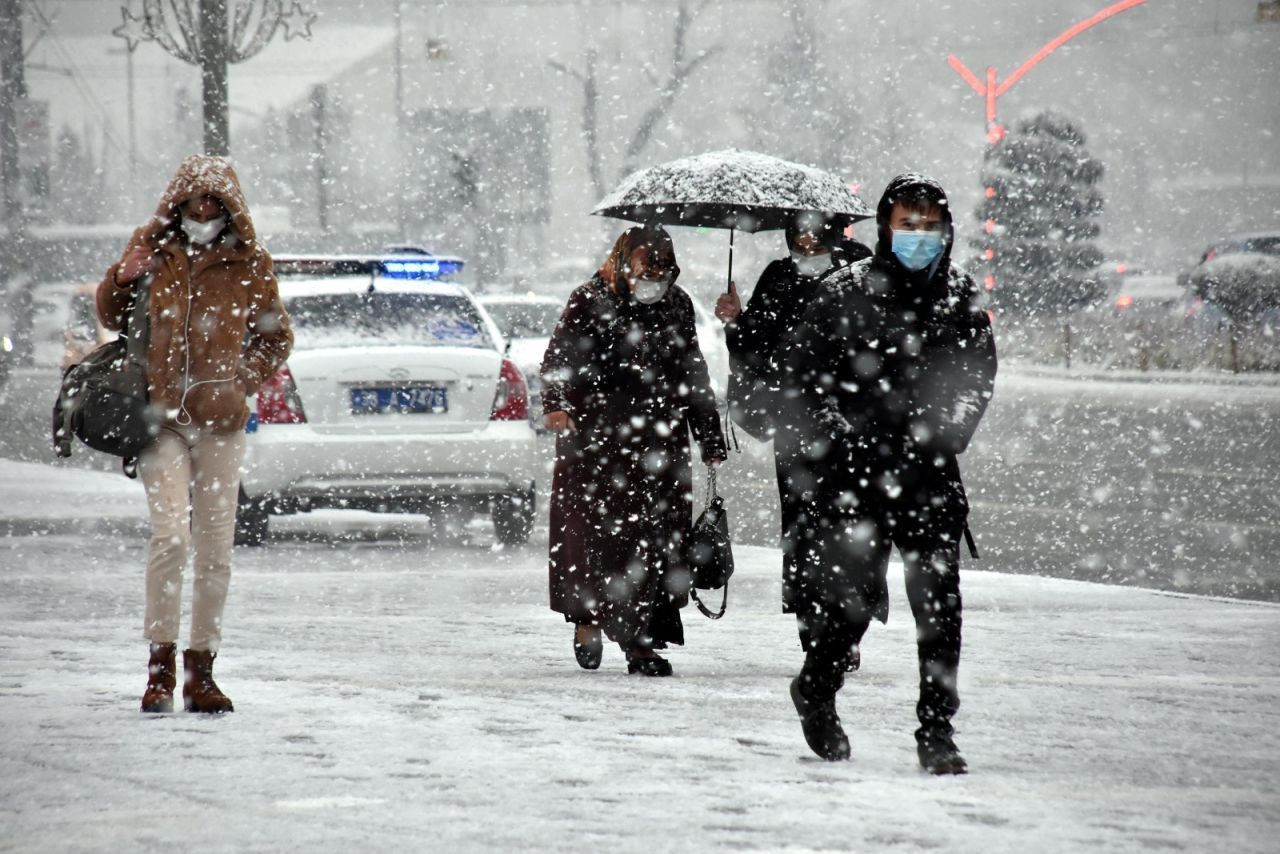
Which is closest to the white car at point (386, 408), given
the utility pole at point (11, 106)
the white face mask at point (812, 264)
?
the white face mask at point (812, 264)

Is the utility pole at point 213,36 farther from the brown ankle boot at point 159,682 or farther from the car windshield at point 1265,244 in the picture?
the car windshield at point 1265,244

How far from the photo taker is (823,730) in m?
5.50

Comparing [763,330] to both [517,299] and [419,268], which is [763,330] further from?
[517,299]

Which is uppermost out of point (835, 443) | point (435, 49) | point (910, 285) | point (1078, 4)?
point (1078, 4)

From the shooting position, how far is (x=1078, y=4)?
120 meters

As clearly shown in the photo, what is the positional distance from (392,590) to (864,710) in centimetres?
391

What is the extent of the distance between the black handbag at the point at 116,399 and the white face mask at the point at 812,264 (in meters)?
2.29

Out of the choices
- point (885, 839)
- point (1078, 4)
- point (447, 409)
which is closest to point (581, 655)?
point (885, 839)

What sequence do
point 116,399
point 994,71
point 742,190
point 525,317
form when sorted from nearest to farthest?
point 116,399, point 742,190, point 525,317, point 994,71

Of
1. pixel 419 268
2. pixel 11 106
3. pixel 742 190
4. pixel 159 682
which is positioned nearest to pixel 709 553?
pixel 742 190

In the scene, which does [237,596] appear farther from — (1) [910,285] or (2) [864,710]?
(1) [910,285]

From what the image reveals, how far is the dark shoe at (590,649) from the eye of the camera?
738 cm

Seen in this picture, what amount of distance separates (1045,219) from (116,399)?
152 feet

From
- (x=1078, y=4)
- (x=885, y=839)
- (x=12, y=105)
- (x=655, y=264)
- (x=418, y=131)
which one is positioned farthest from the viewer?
(x=1078, y=4)
